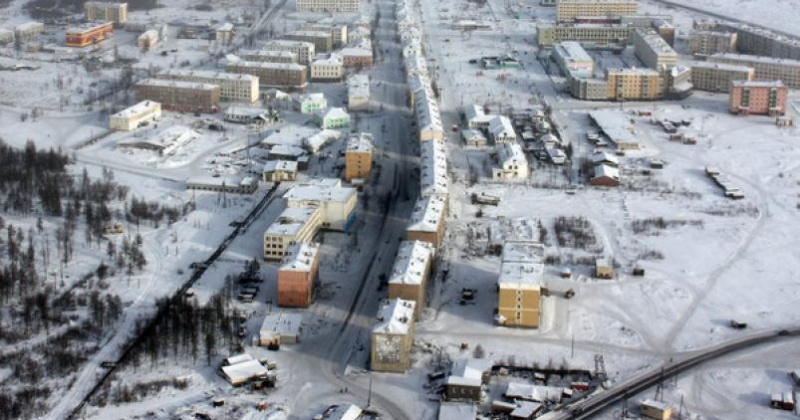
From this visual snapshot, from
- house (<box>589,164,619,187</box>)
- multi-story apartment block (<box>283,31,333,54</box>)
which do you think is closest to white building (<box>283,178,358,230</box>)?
house (<box>589,164,619,187</box>)

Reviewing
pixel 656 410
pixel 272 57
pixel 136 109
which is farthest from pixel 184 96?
pixel 656 410

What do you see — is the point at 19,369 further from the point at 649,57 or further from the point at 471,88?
the point at 649,57

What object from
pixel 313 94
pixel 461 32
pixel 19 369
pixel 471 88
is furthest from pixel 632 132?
pixel 19 369

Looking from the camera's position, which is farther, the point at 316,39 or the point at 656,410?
the point at 316,39

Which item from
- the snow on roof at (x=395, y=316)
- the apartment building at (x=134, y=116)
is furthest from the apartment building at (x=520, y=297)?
the apartment building at (x=134, y=116)

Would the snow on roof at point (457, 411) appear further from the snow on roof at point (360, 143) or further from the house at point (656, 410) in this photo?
the snow on roof at point (360, 143)

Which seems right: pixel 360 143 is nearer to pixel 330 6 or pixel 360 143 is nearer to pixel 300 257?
pixel 300 257
